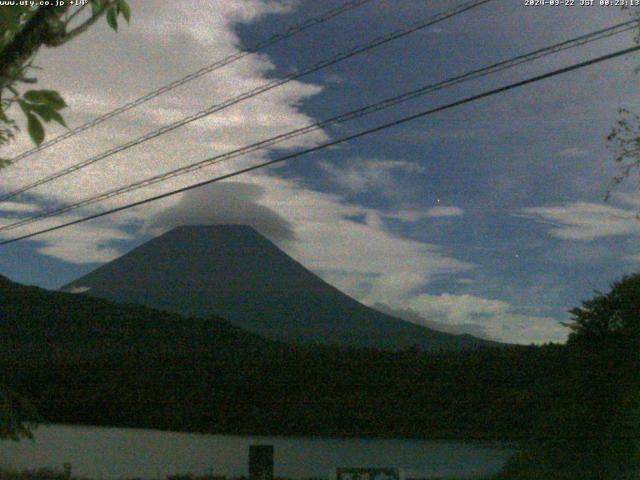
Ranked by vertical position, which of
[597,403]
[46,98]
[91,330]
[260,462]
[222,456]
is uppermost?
[91,330]

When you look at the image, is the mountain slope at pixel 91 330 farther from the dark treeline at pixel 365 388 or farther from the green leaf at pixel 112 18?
the green leaf at pixel 112 18

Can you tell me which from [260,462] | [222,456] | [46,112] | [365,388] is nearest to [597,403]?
[260,462]

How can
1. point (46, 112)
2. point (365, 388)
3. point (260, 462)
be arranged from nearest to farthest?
point (46, 112) < point (260, 462) < point (365, 388)

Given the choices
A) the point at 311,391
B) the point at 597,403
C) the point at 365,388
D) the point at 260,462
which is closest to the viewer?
the point at 260,462

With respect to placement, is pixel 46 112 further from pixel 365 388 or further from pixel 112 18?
pixel 365 388

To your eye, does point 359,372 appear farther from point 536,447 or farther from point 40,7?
point 40,7

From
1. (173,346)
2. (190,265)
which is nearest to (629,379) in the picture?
(173,346)

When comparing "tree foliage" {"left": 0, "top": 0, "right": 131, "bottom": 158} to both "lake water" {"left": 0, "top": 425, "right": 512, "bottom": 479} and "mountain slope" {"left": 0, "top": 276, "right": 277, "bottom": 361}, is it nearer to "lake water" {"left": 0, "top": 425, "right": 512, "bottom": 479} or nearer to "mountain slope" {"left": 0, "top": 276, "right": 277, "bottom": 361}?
"lake water" {"left": 0, "top": 425, "right": 512, "bottom": 479}

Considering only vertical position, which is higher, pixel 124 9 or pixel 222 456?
pixel 124 9
